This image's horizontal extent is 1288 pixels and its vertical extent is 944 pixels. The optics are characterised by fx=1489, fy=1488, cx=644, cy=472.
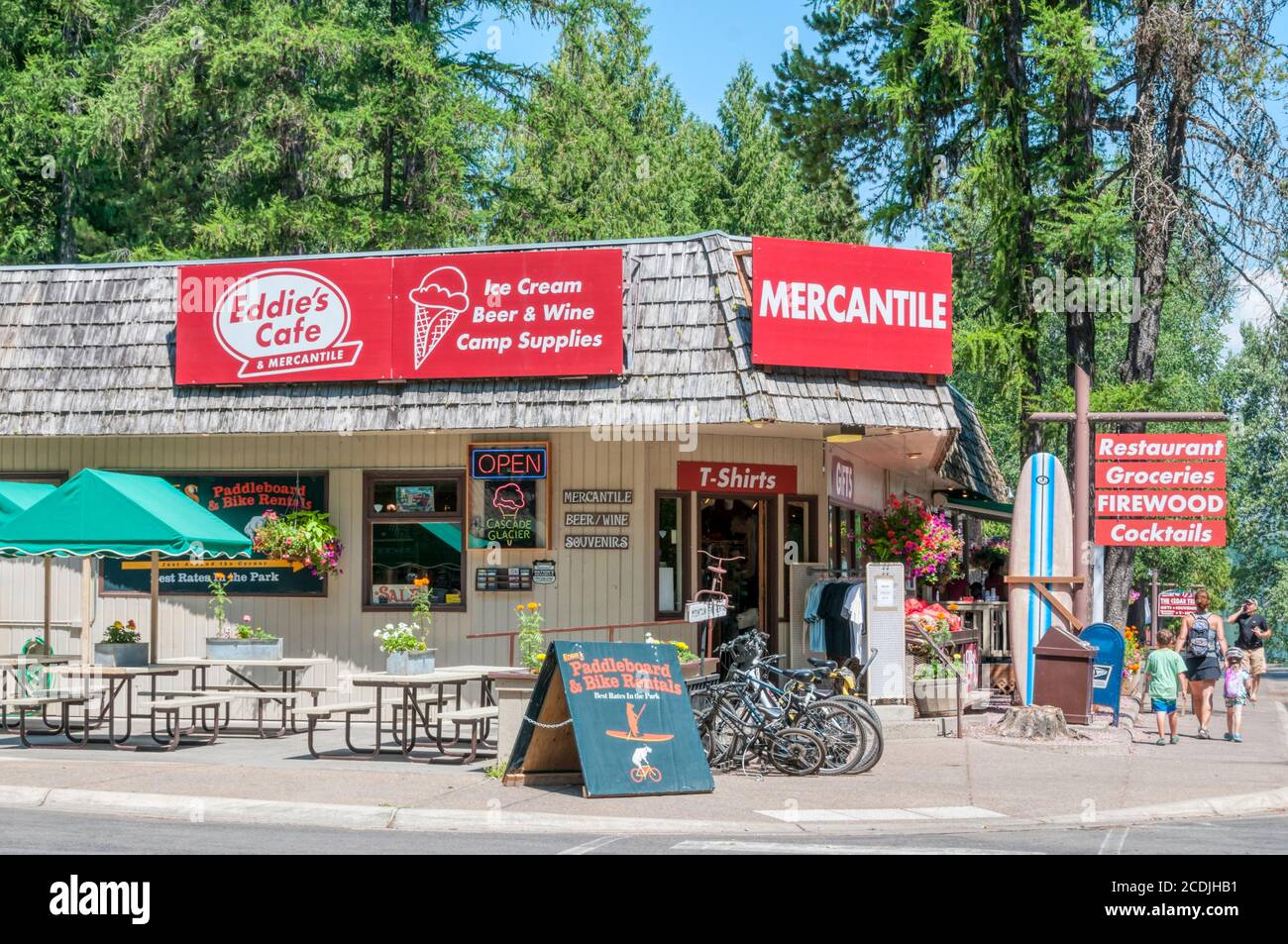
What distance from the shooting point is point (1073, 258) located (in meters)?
24.7

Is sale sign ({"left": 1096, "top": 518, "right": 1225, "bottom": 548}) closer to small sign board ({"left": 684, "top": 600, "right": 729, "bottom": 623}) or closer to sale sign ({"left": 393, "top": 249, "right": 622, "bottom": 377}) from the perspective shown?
small sign board ({"left": 684, "top": 600, "right": 729, "bottom": 623})

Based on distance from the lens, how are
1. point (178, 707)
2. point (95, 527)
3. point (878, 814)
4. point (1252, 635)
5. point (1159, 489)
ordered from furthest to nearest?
1. point (1252, 635)
2. point (1159, 489)
3. point (178, 707)
4. point (95, 527)
5. point (878, 814)

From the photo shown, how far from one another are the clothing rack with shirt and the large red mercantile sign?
3.75 metres

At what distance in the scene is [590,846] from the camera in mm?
9906

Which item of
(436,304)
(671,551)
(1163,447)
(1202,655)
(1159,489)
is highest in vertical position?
(436,304)

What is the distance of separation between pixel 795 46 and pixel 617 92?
24.0 metres

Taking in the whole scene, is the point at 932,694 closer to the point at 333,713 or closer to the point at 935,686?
the point at 935,686

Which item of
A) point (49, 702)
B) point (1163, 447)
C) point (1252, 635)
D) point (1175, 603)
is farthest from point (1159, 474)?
point (1175, 603)

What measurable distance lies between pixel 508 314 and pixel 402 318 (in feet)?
4.24

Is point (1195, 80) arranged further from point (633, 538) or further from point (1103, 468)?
point (633, 538)

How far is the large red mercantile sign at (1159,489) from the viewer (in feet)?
61.0

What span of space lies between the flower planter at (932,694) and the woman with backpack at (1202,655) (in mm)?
2993

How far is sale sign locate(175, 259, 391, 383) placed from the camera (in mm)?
17500
